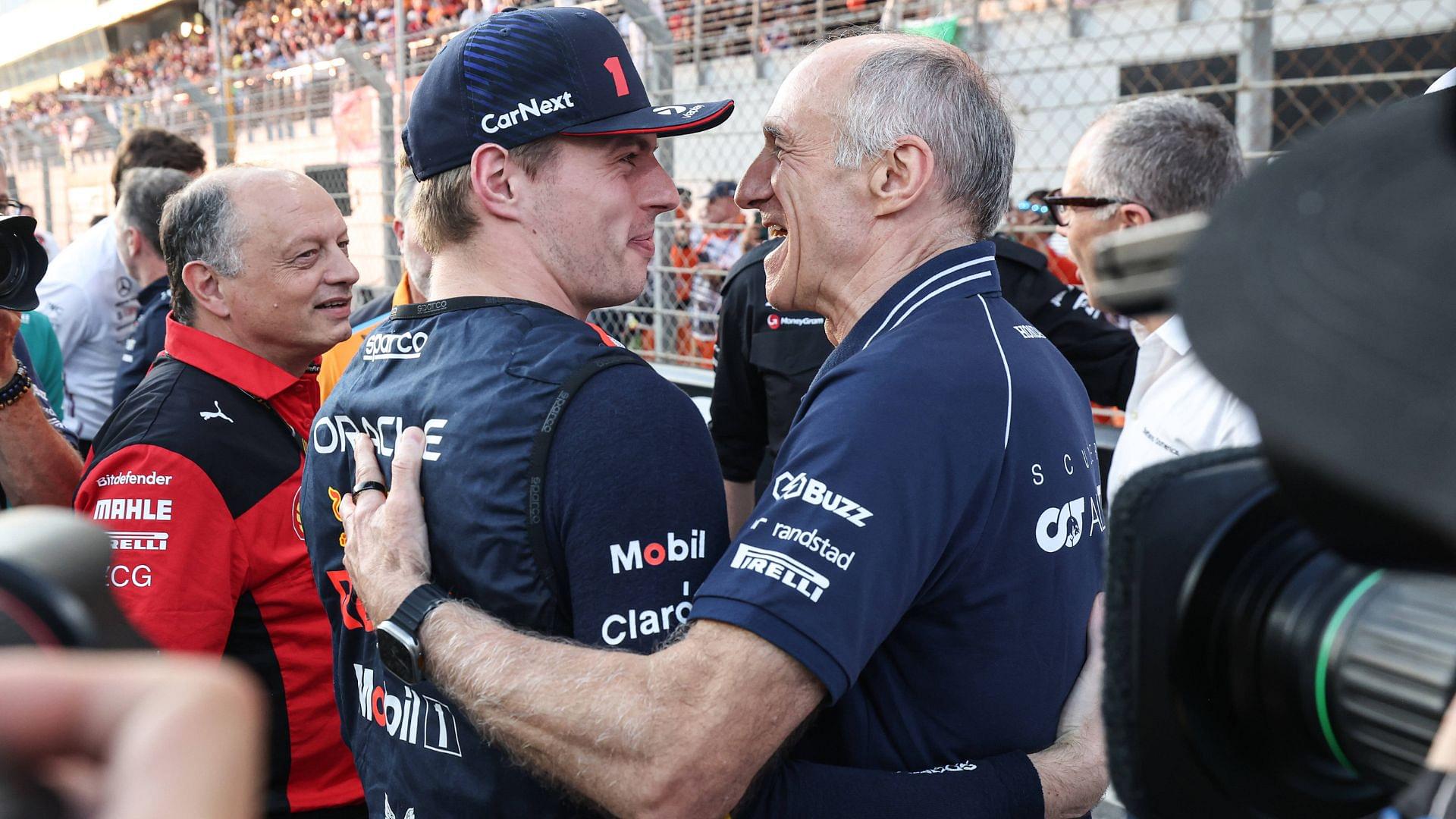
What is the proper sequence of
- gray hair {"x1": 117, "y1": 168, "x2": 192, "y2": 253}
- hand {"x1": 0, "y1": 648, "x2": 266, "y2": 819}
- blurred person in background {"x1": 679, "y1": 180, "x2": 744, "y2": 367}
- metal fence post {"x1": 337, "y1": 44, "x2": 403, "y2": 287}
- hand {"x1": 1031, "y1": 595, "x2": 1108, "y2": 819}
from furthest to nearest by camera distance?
metal fence post {"x1": 337, "y1": 44, "x2": 403, "y2": 287} < blurred person in background {"x1": 679, "y1": 180, "x2": 744, "y2": 367} < gray hair {"x1": 117, "y1": 168, "x2": 192, "y2": 253} < hand {"x1": 1031, "y1": 595, "x2": 1108, "y2": 819} < hand {"x1": 0, "y1": 648, "x2": 266, "y2": 819}

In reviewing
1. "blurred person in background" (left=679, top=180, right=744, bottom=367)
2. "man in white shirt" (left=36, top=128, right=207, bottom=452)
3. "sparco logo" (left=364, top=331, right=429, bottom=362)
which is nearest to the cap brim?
"sparco logo" (left=364, top=331, right=429, bottom=362)

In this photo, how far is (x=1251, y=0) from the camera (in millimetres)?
3791

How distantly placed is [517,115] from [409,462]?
51cm

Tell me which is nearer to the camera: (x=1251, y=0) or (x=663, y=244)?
(x=1251, y=0)

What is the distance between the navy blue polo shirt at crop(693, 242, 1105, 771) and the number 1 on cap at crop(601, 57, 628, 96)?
0.48 m

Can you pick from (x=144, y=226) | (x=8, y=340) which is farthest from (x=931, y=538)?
(x=144, y=226)

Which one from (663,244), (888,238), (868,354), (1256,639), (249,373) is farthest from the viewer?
(663,244)

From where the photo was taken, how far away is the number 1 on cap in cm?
162

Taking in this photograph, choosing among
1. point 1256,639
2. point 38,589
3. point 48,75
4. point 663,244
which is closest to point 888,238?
point 1256,639

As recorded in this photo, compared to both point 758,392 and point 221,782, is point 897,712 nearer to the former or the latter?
point 221,782

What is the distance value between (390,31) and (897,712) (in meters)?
15.4

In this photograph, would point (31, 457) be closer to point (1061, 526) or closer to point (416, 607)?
point (416, 607)

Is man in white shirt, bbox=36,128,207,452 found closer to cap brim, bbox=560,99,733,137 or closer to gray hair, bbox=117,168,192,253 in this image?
gray hair, bbox=117,168,192,253

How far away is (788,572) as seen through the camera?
1.22 m
